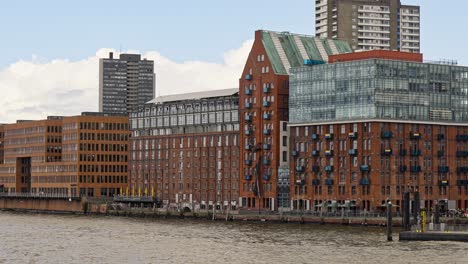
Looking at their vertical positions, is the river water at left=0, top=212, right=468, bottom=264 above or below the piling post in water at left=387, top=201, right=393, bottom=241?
below

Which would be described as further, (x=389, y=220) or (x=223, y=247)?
(x=389, y=220)

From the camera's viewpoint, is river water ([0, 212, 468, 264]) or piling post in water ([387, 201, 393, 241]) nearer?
river water ([0, 212, 468, 264])

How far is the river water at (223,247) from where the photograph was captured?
133000mm

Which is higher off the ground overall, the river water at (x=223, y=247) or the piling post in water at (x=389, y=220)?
the piling post in water at (x=389, y=220)

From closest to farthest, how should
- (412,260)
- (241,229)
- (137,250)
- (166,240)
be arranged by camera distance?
(412,260) → (137,250) → (166,240) → (241,229)

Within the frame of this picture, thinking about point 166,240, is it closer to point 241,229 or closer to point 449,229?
point 241,229

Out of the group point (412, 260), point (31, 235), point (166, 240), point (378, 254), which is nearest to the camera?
point (412, 260)

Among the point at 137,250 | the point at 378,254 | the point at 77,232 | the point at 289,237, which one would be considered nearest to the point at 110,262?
the point at 137,250

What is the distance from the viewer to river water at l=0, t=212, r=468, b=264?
133000 mm

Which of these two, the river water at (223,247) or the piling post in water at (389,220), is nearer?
the river water at (223,247)

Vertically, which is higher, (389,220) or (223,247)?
(389,220)

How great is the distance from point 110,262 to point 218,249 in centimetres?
2307

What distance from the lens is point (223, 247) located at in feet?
500

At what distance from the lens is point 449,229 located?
154 meters
